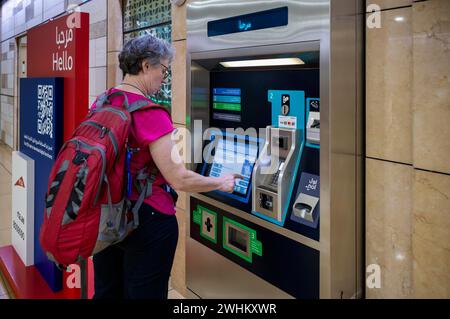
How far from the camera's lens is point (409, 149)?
1625 millimetres

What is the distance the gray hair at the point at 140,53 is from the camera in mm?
1762

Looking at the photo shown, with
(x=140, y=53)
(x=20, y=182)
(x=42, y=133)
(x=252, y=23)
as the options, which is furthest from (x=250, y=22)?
(x=20, y=182)

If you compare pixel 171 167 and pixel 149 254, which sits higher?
pixel 171 167

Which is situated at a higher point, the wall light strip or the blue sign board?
the wall light strip

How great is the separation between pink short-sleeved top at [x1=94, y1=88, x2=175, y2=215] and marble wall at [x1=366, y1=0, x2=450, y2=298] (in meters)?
0.86

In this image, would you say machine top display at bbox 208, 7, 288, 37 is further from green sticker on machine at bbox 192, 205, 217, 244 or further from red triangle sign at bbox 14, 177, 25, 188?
red triangle sign at bbox 14, 177, 25, 188

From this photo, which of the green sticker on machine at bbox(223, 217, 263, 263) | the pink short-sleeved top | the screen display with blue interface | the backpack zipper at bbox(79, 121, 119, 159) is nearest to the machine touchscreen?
the screen display with blue interface

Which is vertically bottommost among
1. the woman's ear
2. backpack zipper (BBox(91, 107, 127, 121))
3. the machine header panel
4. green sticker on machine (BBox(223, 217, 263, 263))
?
green sticker on machine (BBox(223, 217, 263, 263))

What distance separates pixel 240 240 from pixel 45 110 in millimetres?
1610

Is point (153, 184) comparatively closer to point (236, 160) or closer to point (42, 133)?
point (236, 160)

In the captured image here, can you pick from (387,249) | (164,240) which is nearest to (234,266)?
(164,240)

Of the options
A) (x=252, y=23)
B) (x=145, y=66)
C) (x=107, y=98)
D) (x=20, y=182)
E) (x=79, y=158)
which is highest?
(x=252, y=23)

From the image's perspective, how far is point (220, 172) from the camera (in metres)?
2.27

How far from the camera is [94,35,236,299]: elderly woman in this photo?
65.3 inches
